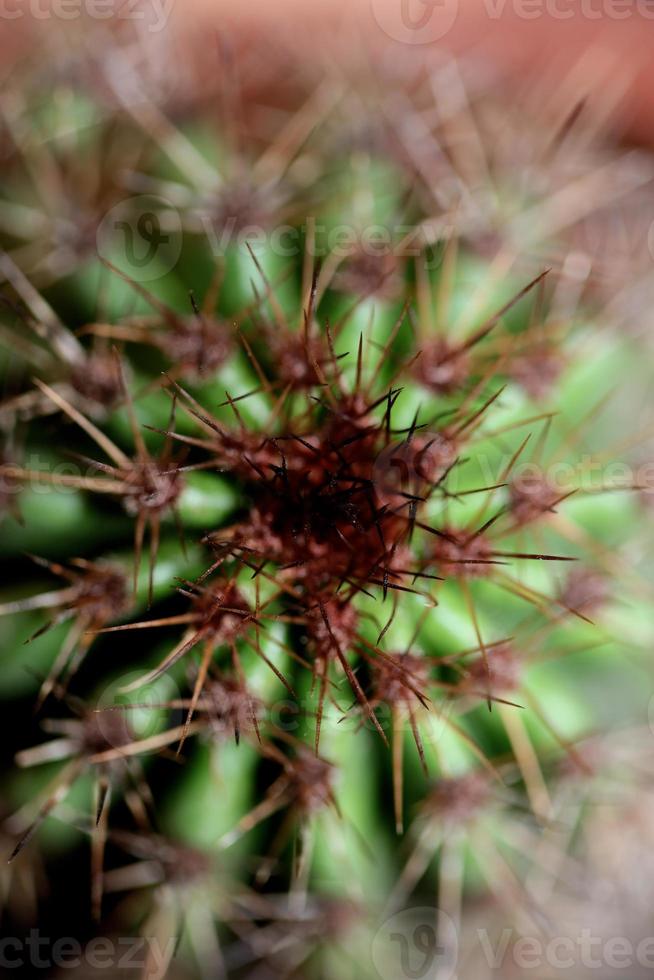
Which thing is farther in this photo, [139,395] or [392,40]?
[392,40]

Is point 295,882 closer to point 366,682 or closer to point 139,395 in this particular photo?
point 366,682

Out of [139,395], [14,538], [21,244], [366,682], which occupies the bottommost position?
[366,682]

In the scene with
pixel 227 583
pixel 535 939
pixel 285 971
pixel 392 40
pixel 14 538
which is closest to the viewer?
pixel 227 583

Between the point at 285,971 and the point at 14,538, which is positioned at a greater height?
the point at 14,538

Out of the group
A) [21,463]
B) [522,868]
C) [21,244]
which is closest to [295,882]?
[522,868]

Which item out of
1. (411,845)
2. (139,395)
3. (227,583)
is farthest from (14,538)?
(411,845)

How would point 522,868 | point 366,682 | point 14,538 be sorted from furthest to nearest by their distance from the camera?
point 522,868
point 14,538
point 366,682
